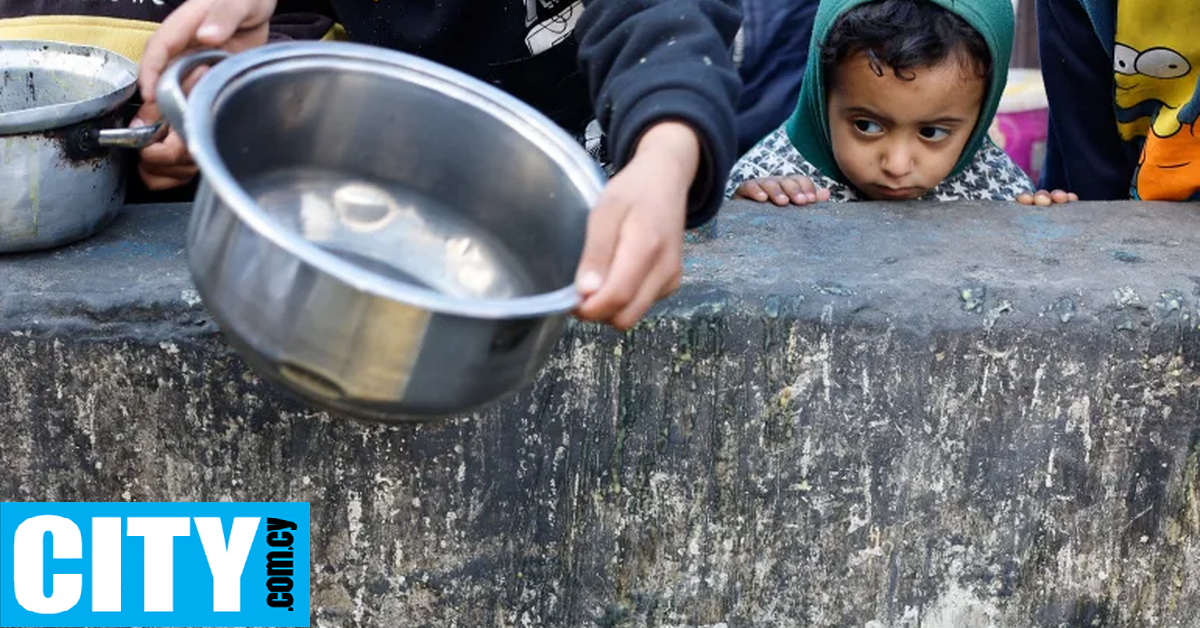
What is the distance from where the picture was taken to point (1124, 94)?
2.59 metres

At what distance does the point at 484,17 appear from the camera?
2.26 m

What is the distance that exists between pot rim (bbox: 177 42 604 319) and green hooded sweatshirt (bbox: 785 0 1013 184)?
1170 mm

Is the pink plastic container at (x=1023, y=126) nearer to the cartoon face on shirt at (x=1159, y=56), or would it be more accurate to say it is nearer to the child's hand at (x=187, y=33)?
the cartoon face on shirt at (x=1159, y=56)

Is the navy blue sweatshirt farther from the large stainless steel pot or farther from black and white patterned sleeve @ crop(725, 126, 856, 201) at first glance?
black and white patterned sleeve @ crop(725, 126, 856, 201)

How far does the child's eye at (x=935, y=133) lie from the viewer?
2520 mm

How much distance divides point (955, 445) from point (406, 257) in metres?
0.76

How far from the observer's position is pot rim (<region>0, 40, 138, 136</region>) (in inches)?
69.0

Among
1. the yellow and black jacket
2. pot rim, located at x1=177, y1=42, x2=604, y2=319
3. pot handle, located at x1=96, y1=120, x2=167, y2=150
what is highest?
pot rim, located at x1=177, y1=42, x2=604, y2=319

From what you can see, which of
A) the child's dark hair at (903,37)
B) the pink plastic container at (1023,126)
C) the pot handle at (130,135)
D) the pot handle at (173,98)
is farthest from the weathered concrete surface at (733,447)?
the pink plastic container at (1023,126)

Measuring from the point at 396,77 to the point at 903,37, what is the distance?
1.21 metres

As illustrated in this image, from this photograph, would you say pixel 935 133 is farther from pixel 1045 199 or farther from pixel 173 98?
pixel 173 98

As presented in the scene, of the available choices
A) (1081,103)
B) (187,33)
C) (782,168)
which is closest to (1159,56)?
(1081,103)

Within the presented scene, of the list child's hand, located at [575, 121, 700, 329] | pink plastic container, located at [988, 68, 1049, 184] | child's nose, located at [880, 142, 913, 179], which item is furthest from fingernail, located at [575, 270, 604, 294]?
pink plastic container, located at [988, 68, 1049, 184]

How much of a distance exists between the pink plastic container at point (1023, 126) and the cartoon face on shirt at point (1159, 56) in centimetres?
164
